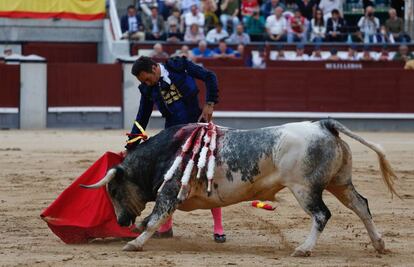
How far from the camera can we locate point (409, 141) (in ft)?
46.9

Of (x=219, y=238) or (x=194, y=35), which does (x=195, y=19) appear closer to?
(x=194, y=35)

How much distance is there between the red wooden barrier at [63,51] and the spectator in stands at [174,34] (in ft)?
6.91

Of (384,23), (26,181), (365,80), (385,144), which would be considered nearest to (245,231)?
(26,181)

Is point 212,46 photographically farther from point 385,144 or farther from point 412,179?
point 412,179

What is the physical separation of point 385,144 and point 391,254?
7.67m

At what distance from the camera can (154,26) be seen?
58.0ft

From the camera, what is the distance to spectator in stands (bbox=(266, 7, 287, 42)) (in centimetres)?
1750

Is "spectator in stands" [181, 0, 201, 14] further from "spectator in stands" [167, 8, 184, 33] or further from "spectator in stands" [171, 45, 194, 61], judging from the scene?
"spectator in stands" [171, 45, 194, 61]

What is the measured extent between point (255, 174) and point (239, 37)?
37.5ft

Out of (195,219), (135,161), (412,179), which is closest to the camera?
(135,161)

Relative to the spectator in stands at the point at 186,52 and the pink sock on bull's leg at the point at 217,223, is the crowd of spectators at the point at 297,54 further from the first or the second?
the pink sock on bull's leg at the point at 217,223

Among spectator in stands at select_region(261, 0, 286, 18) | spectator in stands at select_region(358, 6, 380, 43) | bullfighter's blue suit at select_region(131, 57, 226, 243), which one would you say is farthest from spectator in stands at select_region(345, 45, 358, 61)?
bullfighter's blue suit at select_region(131, 57, 226, 243)

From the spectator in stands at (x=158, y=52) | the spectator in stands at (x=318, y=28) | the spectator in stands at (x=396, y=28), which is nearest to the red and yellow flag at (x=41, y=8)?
the spectator in stands at (x=158, y=52)

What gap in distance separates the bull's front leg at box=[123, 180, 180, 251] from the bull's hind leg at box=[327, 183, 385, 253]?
885 mm
